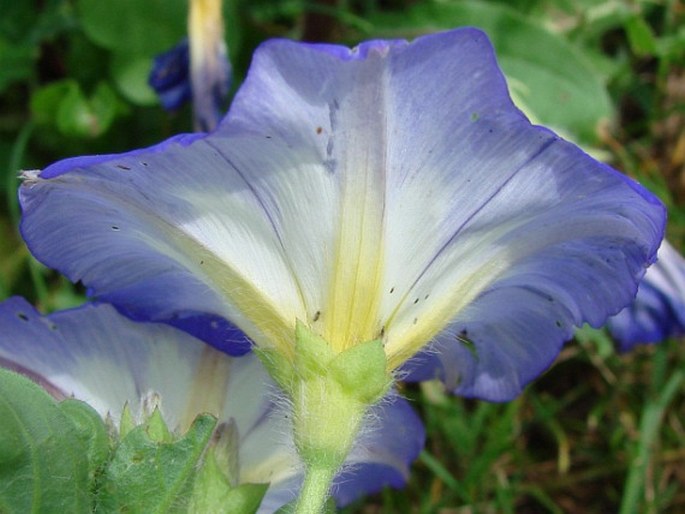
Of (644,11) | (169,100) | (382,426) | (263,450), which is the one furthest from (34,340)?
(644,11)

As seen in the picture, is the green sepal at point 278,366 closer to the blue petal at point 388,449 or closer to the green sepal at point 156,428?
the green sepal at point 156,428

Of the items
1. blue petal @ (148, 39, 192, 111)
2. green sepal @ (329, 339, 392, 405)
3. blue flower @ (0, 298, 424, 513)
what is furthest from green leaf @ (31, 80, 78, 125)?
green sepal @ (329, 339, 392, 405)

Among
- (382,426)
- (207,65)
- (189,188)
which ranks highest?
(189,188)

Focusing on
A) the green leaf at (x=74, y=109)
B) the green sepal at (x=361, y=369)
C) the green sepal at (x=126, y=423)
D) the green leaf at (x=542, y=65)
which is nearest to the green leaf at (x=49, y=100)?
the green leaf at (x=74, y=109)

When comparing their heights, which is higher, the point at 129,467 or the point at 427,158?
the point at 427,158

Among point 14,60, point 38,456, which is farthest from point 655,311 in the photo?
point 14,60

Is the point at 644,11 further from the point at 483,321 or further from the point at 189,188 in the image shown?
the point at 189,188
